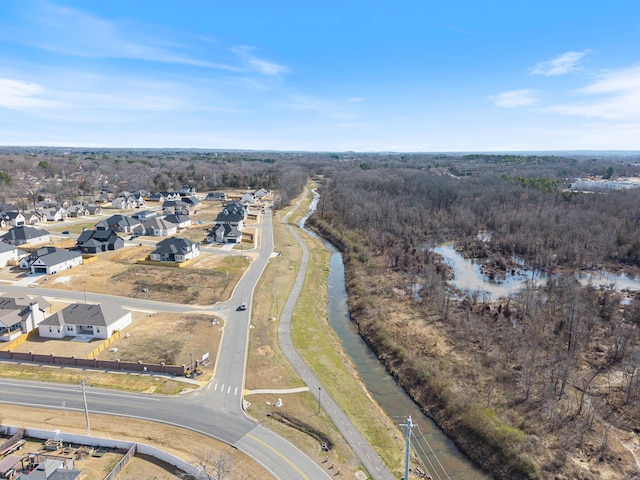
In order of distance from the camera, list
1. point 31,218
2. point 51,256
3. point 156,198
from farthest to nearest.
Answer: point 156,198, point 31,218, point 51,256

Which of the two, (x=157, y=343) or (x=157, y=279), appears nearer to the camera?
(x=157, y=343)

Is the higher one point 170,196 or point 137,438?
point 170,196

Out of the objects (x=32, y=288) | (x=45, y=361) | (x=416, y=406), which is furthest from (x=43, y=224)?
(x=416, y=406)

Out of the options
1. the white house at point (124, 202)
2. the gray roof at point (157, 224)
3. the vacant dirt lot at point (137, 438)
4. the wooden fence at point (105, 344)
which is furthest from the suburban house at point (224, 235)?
the white house at point (124, 202)

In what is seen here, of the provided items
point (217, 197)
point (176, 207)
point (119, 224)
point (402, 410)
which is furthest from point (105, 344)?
point (217, 197)

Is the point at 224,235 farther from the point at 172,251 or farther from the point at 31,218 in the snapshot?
the point at 31,218

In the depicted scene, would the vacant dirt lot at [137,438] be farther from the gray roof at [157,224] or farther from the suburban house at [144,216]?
the suburban house at [144,216]
